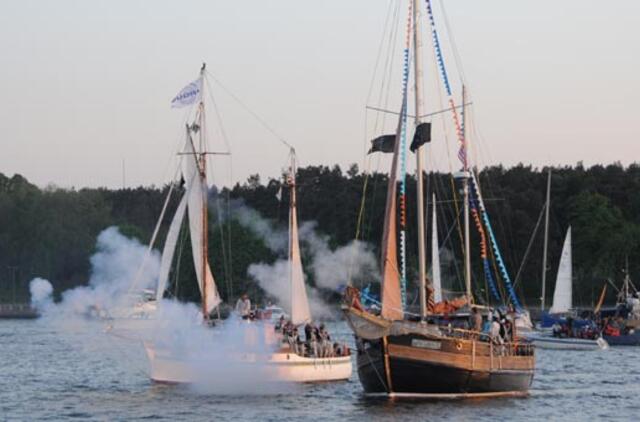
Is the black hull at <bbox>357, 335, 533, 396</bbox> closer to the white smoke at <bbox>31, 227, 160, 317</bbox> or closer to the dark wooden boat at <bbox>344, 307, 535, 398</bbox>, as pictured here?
the dark wooden boat at <bbox>344, 307, 535, 398</bbox>

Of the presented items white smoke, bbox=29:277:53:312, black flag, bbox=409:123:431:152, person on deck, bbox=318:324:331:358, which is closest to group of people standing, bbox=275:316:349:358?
person on deck, bbox=318:324:331:358

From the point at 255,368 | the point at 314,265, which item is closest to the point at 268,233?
the point at 314,265

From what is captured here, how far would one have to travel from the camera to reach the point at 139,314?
275 feet

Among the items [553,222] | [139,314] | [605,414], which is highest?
[553,222]

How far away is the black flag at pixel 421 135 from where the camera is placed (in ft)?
212

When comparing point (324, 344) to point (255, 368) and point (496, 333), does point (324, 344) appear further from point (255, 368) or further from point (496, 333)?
point (496, 333)

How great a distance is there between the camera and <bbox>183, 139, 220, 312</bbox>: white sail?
259 feet

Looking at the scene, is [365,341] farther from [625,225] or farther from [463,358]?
[625,225]

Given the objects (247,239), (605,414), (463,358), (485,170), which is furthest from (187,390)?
(485,170)

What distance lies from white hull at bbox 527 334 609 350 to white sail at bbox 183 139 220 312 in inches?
1666

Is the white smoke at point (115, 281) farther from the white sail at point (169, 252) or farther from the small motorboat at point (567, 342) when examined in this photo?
the small motorboat at point (567, 342)

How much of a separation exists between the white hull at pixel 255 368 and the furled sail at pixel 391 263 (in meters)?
10.6

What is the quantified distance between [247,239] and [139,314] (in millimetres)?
84124

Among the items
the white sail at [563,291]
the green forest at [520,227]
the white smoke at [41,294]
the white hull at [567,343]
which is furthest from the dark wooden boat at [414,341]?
the green forest at [520,227]
